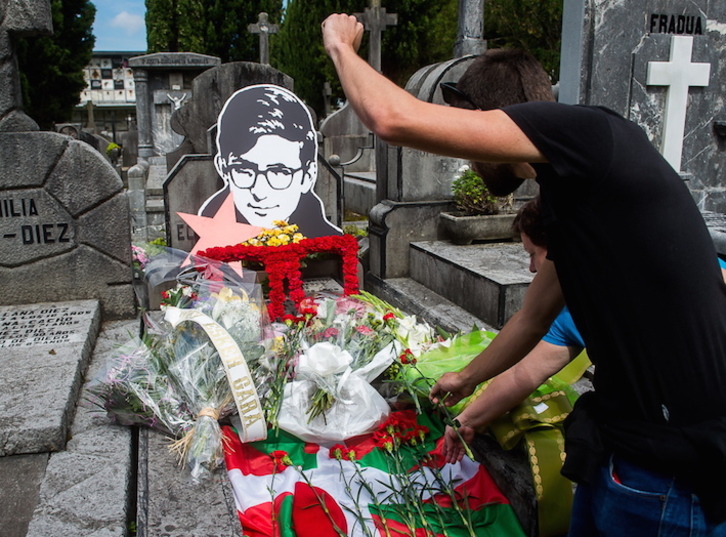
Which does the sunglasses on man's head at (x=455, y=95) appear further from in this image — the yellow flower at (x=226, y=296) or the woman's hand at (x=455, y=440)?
the yellow flower at (x=226, y=296)

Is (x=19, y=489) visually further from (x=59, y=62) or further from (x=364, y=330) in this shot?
(x=59, y=62)

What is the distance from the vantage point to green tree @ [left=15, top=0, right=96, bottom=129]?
71.9 ft

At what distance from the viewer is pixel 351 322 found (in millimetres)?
3326

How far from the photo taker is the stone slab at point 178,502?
2.03 metres

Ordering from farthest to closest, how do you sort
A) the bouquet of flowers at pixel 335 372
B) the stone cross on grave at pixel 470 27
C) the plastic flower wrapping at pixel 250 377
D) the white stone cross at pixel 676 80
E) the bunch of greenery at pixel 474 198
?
the stone cross on grave at pixel 470 27 < the bunch of greenery at pixel 474 198 < the white stone cross at pixel 676 80 < the bouquet of flowers at pixel 335 372 < the plastic flower wrapping at pixel 250 377

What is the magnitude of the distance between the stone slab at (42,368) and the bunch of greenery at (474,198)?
282cm

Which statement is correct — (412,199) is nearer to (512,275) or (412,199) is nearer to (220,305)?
(512,275)

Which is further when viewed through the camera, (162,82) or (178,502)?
(162,82)

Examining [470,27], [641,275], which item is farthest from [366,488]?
[470,27]

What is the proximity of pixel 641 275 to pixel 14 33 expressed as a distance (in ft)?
13.0

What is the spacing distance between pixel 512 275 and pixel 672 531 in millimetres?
2765

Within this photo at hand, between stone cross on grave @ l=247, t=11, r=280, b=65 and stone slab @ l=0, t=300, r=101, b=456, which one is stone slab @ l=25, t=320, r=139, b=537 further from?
stone cross on grave @ l=247, t=11, r=280, b=65

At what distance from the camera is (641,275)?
120 cm

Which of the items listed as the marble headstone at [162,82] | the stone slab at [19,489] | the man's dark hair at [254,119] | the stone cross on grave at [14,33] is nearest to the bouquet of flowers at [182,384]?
the stone slab at [19,489]
